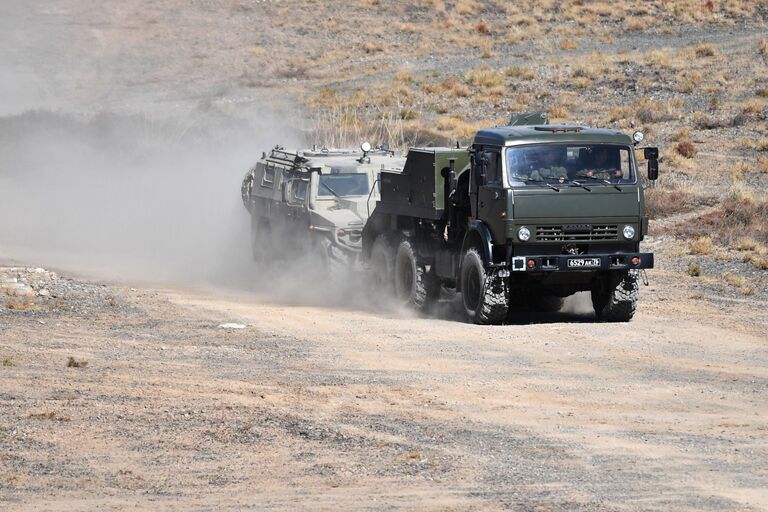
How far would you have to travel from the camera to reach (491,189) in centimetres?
1777

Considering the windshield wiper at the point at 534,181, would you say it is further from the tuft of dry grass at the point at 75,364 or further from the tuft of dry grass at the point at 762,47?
the tuft of dry grass at the point at 762,47

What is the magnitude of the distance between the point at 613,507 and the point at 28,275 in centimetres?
1486

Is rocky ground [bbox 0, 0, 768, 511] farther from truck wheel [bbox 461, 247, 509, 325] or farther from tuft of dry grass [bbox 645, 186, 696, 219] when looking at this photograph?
truck wheel [bbox 461, 247, 509, 325]

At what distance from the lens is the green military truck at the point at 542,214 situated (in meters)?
17.5

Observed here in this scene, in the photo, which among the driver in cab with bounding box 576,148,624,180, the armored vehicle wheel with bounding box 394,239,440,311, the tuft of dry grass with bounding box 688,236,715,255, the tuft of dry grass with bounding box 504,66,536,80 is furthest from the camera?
the tuft of dry grass with bounding box 504,66,536,80

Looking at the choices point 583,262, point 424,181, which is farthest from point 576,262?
point 424,181

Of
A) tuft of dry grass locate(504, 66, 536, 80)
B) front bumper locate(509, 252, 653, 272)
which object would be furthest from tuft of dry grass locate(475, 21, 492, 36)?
front bumper locate(509, 252, 653, 272)

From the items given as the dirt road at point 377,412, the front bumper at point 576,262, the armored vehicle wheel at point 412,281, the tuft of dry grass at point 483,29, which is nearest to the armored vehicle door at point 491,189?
the front bumper at point 576,262

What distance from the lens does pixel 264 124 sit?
1981 inches

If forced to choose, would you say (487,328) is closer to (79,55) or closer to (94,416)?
(94,416)

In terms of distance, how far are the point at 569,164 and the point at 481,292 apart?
6.41 feet

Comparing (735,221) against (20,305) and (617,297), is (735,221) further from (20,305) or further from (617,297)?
(20,305)

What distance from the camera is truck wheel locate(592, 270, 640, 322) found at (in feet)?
60.3

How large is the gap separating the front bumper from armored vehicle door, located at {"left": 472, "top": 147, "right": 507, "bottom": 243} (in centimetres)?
43
